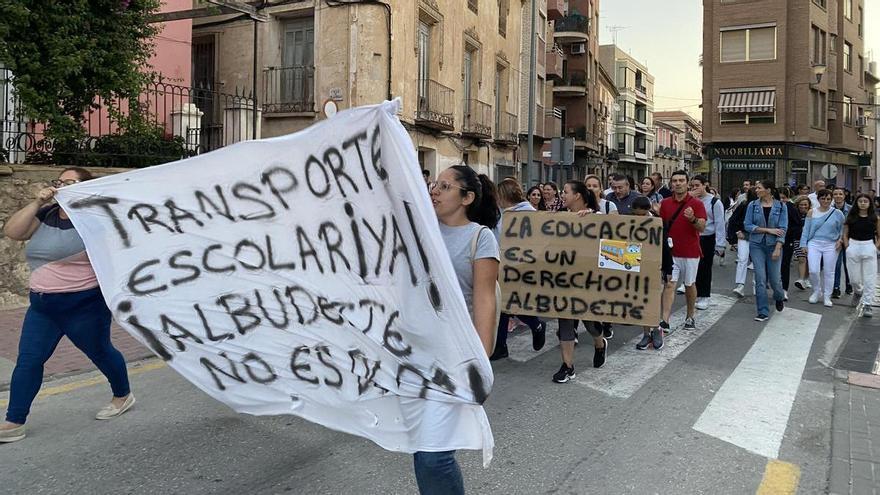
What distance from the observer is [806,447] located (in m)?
4.46

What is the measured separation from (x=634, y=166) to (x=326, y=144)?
226 feet

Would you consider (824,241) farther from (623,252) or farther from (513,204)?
(513,204)

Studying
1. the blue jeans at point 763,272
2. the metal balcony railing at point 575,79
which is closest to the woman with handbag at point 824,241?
the blue jeans at point 763,272

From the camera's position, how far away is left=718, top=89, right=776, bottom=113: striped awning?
110ft

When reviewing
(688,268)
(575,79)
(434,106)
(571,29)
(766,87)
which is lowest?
(688,268)

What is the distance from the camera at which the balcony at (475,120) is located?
23.0 meters

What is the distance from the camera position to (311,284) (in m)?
2.96

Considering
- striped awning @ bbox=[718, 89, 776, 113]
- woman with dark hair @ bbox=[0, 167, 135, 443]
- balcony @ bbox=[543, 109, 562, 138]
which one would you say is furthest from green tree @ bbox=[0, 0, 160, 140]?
striped awning @ bbox=[718, 89, 776, 113]

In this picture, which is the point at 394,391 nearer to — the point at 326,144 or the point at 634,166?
the point at 326,144

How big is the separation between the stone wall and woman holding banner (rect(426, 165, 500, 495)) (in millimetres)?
7359

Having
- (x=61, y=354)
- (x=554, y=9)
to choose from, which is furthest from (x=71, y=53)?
(x=554, y=9)

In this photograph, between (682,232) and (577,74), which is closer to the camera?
(682,232)

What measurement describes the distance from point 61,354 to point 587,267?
497 cm

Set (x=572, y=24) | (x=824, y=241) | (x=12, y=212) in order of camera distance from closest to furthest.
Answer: (x=12, y=212) → (x=824, y=241) → (x=572, y=24)
